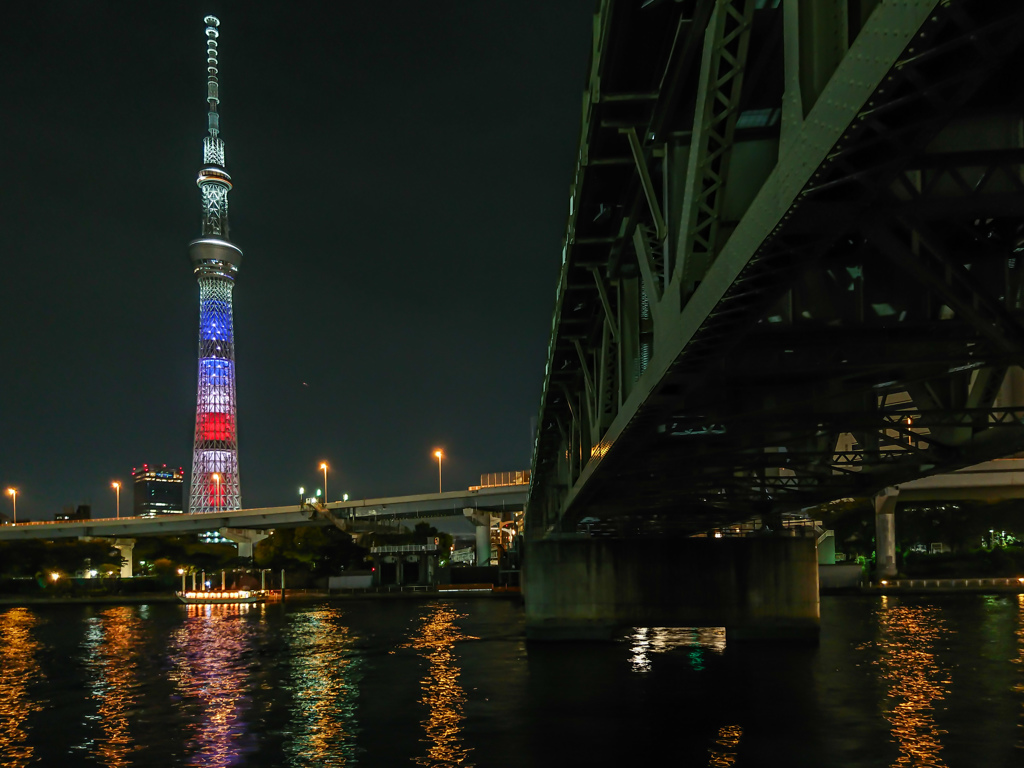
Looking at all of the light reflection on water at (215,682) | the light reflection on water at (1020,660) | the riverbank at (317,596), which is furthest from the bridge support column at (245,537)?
the light reflection on water at (1020,660)

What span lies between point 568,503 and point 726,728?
12.5 metres

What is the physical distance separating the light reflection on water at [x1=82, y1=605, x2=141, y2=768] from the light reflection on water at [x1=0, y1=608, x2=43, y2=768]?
1932 mm

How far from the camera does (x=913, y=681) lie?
3634cm

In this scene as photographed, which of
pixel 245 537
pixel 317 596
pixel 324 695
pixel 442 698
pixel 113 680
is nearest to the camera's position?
pixel 442 698

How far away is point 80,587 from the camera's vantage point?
14138 cm

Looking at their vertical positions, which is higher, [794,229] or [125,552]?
[794,229]

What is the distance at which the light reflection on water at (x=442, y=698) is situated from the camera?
24.8 metres

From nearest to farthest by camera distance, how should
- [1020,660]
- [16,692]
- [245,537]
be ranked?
[16,692]
[1020,660]
[245,537]

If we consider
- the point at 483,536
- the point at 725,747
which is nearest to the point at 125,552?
the point at 483,536

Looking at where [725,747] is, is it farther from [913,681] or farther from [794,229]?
[794,229]

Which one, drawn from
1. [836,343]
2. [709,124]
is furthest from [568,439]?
[709,124]

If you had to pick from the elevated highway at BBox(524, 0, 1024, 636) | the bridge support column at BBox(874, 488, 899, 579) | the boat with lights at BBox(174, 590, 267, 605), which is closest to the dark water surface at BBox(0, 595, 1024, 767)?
the elevated highway at BBox(524, 0, 1024, 636)

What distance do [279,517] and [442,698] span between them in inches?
4597

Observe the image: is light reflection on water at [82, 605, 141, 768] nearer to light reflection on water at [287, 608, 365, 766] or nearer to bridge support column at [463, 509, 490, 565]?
light reflection on water at [287, 608, 365, 766]
